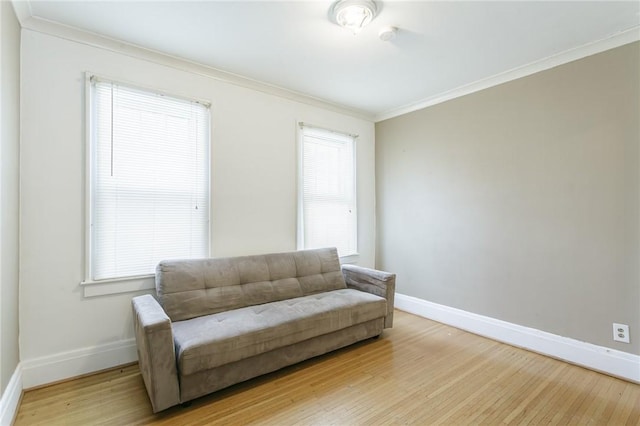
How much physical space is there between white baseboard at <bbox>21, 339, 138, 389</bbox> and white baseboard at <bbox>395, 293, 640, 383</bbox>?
304cm

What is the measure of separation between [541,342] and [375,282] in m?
1.51

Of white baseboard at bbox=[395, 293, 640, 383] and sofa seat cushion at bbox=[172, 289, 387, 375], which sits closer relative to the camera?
sofa seat cushion at bbox=[172, 289, 387, 375]

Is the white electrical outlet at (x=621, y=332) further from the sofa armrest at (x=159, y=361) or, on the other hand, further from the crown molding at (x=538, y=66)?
the sofa armrest at (x=159, y=361)

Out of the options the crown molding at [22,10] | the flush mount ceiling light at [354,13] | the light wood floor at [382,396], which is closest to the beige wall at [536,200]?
the light wood floor at [382,396]

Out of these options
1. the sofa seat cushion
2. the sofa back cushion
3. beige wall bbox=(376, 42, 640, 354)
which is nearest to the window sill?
the sofa back cushion

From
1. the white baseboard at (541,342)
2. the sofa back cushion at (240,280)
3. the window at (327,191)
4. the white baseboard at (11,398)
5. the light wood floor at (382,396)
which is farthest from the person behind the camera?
the window at (327,191)

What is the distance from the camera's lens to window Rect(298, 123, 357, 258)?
11.8ft

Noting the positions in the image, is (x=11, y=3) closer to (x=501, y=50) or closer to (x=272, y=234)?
(x=272, y=234)

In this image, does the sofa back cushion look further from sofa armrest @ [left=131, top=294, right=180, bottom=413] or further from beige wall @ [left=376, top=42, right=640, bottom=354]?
beige wall @ [left=376, top=42, right=640, bottom=354]

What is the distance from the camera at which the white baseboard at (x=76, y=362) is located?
212cm

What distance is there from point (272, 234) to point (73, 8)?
2320mm

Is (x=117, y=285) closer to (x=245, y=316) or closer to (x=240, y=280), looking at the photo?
(x=240, y=280)

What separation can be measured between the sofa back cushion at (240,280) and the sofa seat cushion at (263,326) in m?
0.09

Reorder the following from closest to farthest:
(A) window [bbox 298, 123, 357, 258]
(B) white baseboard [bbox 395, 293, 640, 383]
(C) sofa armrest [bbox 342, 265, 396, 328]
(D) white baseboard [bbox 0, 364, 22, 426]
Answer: (D) white baseboard [bbox 0, 364, 22, 426]
(B) white baseboard [bbox 395, 293, 640, 383]
(C) sofa armrest [bbox 342, 265, 396, 328]
(A) window [bbox 298, 123, 357, 258]
